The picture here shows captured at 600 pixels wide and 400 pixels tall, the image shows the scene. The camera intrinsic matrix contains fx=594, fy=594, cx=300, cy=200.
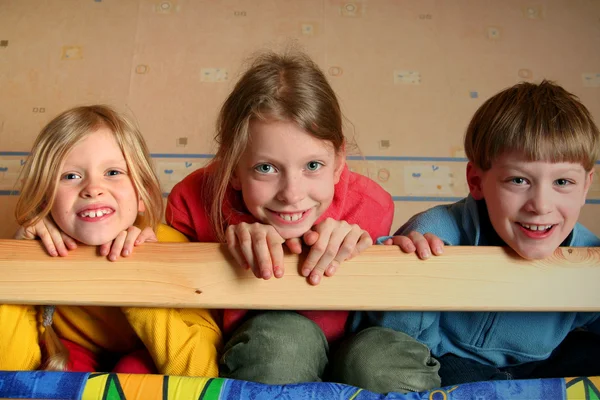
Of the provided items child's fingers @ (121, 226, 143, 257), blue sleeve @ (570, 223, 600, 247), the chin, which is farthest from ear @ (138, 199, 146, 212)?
blue sleeve @ (570, 223, 600, 247)

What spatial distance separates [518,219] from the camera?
812mm

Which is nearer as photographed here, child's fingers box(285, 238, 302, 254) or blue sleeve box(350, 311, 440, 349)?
child's fingers box(285, 238, 302, 254)

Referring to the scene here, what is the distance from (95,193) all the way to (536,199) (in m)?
0.59

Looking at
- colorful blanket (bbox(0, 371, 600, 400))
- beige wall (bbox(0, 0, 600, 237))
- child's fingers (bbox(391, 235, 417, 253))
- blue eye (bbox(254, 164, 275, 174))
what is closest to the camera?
colorful blanket (bbox(0, 371, 600, 400))

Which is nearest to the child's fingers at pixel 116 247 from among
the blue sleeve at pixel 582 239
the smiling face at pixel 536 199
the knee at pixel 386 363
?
the knee at pixel 386 363

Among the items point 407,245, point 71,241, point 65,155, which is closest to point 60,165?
point 65,155

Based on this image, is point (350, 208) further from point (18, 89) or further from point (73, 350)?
point (18, 89)

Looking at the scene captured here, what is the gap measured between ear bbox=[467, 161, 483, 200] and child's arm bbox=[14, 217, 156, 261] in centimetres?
49

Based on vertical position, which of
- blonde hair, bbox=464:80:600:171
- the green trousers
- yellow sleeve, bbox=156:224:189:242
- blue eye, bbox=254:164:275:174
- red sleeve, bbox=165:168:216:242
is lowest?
the green trousers

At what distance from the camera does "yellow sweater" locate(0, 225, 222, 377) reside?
2.66 feet

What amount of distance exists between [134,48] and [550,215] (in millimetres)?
1263

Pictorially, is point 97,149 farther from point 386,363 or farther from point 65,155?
point 386,363

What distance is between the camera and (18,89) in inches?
63.5

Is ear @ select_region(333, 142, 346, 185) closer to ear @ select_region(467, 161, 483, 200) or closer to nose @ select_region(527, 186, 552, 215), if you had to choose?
ear @ select_region(467, 161, 483, 200)
